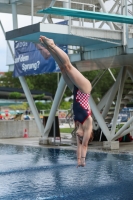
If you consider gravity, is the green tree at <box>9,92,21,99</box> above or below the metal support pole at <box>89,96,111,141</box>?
below

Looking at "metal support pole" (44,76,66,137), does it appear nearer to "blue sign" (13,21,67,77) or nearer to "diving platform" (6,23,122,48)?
"blue sign" (13,21,67,77)

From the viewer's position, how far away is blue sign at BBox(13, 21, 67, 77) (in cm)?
2584

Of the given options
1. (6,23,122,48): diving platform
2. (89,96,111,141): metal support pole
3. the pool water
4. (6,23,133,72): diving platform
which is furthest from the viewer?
(89,96,111,141): metal support pole

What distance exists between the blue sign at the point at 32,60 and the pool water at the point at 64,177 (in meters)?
5.05

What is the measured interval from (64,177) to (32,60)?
41.4 ft

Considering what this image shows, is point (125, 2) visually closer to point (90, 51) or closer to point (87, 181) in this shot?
point (90, 51)

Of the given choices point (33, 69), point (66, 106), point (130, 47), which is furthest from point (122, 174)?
point (66, 106)

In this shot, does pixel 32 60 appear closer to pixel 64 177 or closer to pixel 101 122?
pixel 101 122

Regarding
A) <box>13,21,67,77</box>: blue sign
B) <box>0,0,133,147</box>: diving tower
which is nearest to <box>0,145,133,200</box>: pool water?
<box>0,0,133,147</box>: diving tower

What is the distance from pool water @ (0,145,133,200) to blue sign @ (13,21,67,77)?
16.6ft

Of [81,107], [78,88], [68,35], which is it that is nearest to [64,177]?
[68,35]

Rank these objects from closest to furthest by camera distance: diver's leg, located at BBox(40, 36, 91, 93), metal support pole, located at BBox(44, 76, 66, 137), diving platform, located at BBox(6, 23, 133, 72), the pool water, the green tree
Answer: diver's leg, located at BBox(40, 36, 91, 93) → the pool water → diving platform, located at BBox(6, 23, 133, 72) → metal support pole, located at BBox(44, 76, 66, 137) → the green tree

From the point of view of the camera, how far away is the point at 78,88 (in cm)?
693

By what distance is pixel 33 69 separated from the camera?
2731cm
